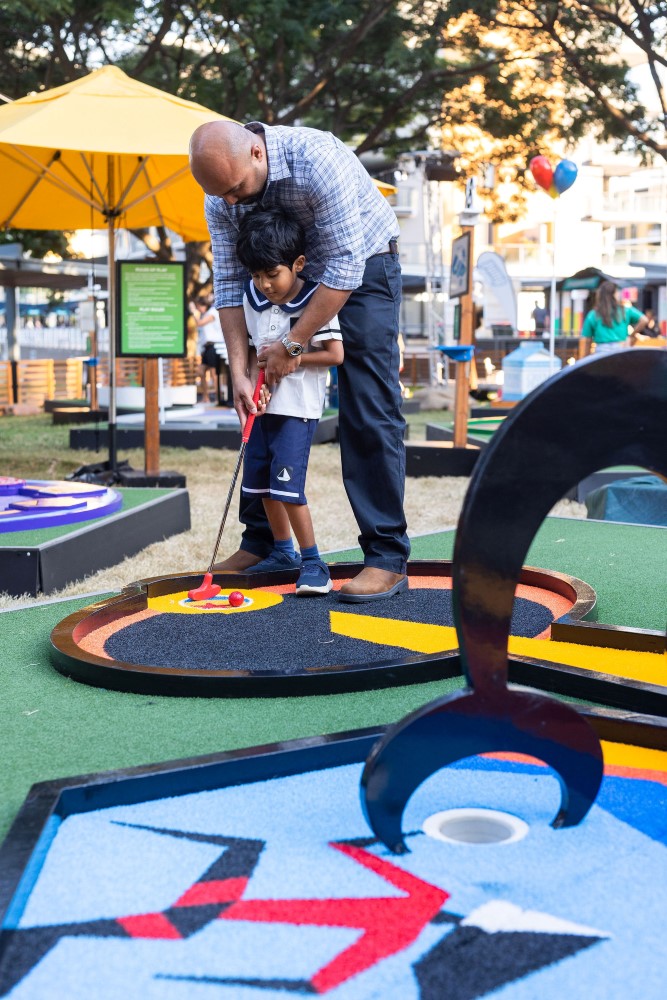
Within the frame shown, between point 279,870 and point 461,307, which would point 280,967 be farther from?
point 461,307

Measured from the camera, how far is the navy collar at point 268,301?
3.26 metres

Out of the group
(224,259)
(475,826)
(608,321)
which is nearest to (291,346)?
(224,259)

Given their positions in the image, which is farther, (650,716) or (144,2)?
(144,2)

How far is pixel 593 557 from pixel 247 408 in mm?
1684

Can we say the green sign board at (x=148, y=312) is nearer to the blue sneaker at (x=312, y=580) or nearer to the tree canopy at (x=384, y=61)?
the blue sneaker at (x=312, y=580)

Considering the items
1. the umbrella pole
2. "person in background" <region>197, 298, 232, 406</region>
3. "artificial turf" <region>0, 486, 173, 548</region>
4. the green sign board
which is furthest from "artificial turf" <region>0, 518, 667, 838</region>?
"person in background" <region>197, 298, 232, 406</region>

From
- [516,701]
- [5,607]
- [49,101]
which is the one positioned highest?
[49,101]

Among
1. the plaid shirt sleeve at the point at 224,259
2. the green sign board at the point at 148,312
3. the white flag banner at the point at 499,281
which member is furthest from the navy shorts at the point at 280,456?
the white flag banner at the point at 499,281

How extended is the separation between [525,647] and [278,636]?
65cm

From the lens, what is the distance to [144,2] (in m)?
13.6

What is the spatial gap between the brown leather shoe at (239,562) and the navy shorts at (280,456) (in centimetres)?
31

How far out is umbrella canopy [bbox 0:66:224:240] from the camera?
5684mm

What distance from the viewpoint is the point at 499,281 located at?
65.4 feet

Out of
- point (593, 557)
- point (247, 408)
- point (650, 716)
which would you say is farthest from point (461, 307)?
point (650, 716)
